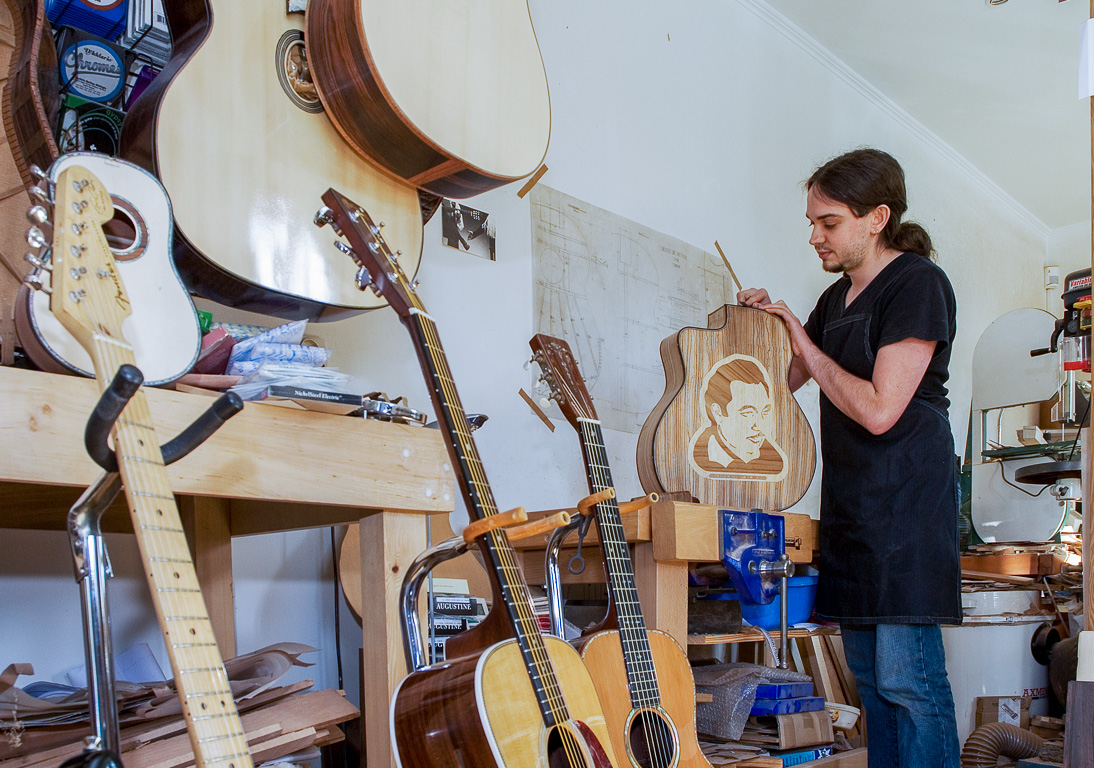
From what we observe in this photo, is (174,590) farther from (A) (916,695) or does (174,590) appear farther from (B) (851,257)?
(B) (851,257)

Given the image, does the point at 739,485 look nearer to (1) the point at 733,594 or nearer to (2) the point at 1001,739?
(1) the point at 733,594

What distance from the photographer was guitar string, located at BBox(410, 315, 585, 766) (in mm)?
1120

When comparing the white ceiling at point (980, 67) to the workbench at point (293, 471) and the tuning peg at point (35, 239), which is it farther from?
the tuning peg at point (35, 239)

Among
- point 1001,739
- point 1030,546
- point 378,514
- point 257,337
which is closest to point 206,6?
point 257,337

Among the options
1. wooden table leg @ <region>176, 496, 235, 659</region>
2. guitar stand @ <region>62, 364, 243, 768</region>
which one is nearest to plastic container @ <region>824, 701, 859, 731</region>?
wooden table leg @ <region>176, 496, 235, 659</region>

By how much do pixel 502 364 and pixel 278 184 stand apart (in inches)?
46.6

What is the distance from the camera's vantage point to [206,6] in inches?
53.1

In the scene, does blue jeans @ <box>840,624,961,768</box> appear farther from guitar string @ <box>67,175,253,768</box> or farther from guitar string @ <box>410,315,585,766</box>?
guitar string @ <box>67,175,253,768</box>

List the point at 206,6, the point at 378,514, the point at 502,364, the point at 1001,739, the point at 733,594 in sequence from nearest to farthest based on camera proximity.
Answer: the point at 378,514
the point at 206,6
the point at 733,594
the point at 502,364
the point at 1001,739

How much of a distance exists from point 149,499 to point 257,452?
26cm

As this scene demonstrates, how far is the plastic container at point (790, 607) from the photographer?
81.6 inches

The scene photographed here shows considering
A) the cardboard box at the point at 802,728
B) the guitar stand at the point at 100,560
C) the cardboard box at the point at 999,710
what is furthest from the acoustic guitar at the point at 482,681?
the cardboard box at the point at 999,710

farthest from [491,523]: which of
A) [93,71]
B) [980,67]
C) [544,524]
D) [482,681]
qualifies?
[980,67]

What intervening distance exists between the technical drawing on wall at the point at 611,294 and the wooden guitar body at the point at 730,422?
696 millimetres
